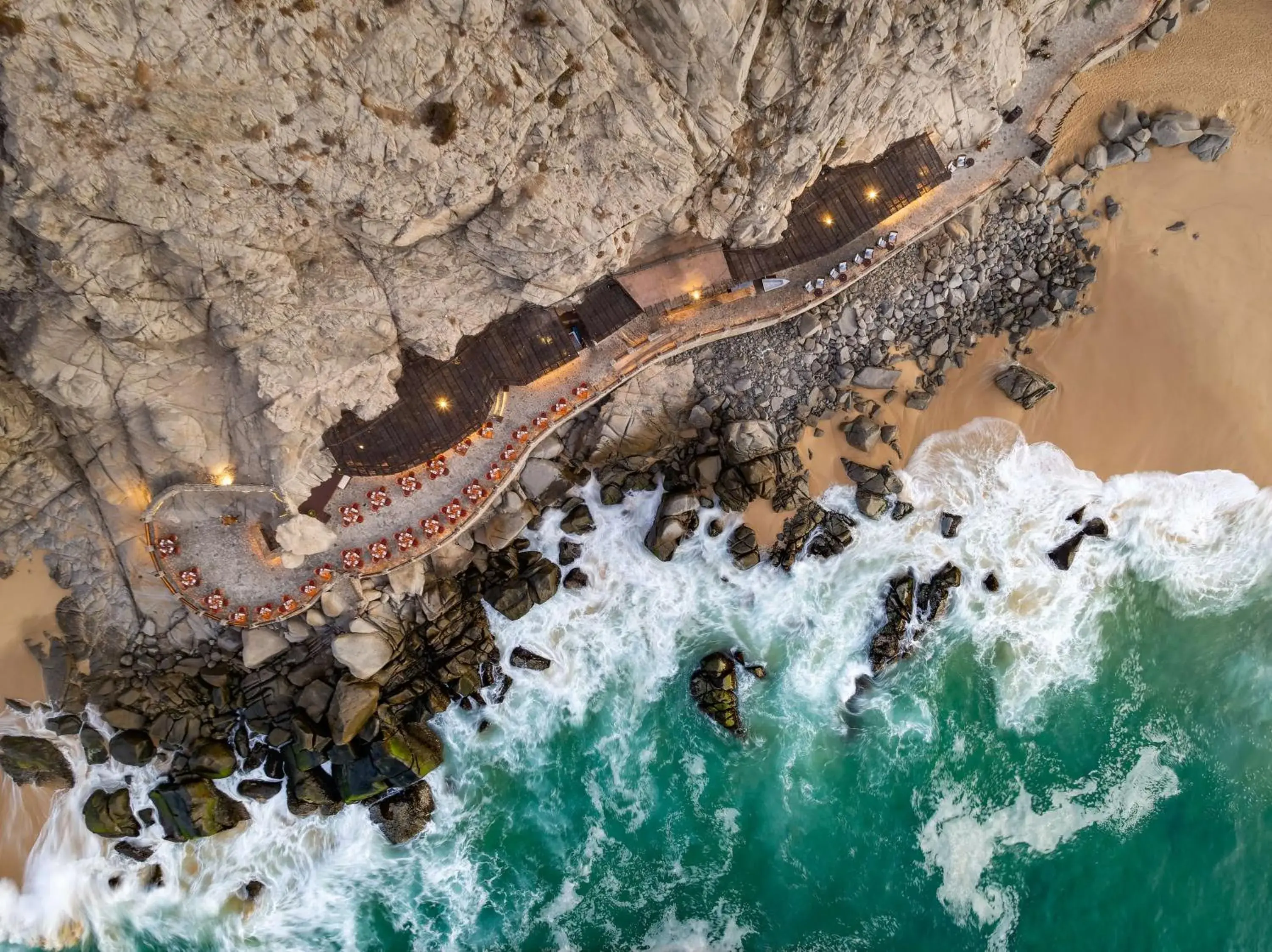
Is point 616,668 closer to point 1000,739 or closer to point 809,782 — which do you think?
point 809,782

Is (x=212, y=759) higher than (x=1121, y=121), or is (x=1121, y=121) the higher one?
(x=1121, y=121)

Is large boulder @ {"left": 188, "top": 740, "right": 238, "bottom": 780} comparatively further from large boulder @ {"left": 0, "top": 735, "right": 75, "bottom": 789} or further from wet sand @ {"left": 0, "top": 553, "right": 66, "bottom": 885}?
wet sand @ {"left": 0, "top": 553, "right": 66, "bottom": 885}

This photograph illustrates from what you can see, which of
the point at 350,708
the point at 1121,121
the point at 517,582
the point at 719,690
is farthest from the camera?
the point at 719,690

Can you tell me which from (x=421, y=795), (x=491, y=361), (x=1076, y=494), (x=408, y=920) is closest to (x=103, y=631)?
(x=421, y=795)

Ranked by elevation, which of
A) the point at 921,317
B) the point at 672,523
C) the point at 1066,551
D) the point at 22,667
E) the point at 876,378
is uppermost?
the point at 22,667

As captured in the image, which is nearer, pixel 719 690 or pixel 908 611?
pixel 719 690

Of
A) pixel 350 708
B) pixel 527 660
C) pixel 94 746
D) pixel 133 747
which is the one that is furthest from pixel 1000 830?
pixel 94 746

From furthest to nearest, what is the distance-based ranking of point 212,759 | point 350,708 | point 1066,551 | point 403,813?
point 1066,551, point 403,813, point 212,759, point 350,708

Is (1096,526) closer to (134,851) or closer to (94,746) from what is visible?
(94,746)
